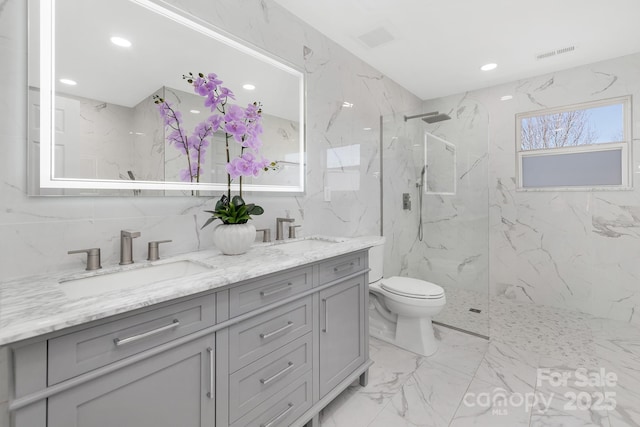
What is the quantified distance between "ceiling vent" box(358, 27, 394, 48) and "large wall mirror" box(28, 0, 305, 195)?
3.34ft

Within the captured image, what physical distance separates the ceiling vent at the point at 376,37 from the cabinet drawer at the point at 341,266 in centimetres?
174

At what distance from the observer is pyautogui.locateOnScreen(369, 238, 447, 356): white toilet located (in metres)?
2.18

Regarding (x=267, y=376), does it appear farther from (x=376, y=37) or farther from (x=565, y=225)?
(x=565, y=225)

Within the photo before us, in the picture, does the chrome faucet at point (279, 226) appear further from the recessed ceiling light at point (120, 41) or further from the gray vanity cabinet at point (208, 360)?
the recessed ceiling light at point (120, 41)

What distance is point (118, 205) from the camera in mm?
1277

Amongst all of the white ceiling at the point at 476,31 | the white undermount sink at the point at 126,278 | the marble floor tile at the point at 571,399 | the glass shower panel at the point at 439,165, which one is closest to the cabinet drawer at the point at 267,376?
the white undermount sink at the point at 126,278

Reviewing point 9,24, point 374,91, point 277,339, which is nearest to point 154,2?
point 9,24

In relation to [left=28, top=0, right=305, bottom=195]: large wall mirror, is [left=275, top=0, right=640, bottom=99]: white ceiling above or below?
above

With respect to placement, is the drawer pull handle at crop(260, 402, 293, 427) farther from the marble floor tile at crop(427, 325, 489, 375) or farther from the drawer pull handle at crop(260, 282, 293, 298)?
the marble floor tile at crop(427, 325, 489, 375)

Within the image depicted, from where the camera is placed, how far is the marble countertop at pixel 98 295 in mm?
668

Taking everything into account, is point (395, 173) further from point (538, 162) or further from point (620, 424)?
point (620, 424)

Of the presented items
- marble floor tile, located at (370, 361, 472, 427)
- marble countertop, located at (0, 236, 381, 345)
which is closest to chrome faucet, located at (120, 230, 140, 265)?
marble countertop, located at (0, 236, 381, 345)

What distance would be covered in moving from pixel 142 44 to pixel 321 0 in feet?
3.88

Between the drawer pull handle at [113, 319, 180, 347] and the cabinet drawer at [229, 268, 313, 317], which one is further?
the cabinet drawer at [229, 268, 313, 317]
